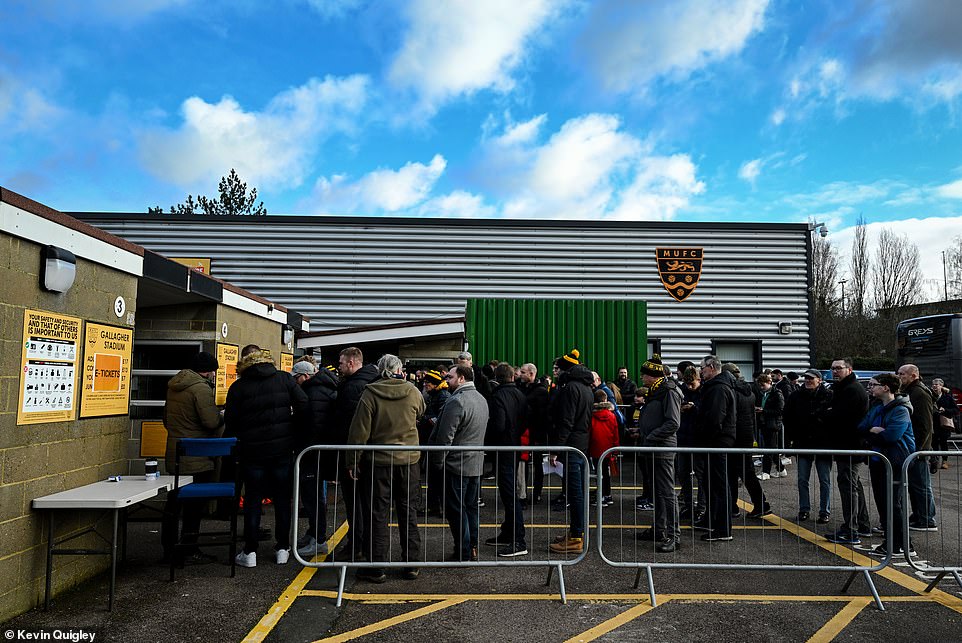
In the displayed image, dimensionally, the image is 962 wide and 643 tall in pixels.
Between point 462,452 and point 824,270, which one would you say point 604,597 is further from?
point 824,270

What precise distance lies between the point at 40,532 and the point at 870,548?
23.6ft

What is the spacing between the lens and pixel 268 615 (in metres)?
4.63

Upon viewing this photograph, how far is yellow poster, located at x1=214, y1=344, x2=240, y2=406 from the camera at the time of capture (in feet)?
26.8

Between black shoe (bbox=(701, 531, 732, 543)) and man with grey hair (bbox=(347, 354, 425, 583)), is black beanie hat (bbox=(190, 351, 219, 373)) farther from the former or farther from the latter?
black shoe (bbox=(701, 531, 732, 543))

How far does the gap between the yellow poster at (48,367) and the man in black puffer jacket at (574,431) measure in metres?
4.04

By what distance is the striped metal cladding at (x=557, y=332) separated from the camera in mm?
13133

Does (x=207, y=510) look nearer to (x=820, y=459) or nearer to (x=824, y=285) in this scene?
(x=820, y=459)

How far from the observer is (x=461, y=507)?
556 cm

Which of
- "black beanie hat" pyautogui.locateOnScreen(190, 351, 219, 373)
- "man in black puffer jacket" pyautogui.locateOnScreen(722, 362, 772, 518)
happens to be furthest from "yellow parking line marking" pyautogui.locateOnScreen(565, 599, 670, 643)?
"black beanie hat" pyautogui.locateOnScreen(190, 351, 219, 373)

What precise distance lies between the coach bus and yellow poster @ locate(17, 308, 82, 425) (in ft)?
59.6

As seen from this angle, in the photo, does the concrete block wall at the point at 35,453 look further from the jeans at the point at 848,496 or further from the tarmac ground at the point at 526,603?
the jeans at the point at 848,496

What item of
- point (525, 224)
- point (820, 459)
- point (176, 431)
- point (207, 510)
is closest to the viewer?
point (176, 431)

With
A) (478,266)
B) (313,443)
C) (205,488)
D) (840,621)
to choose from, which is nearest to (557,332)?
(478,266)

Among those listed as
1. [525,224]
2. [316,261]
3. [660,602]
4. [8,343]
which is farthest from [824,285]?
[8,343]
